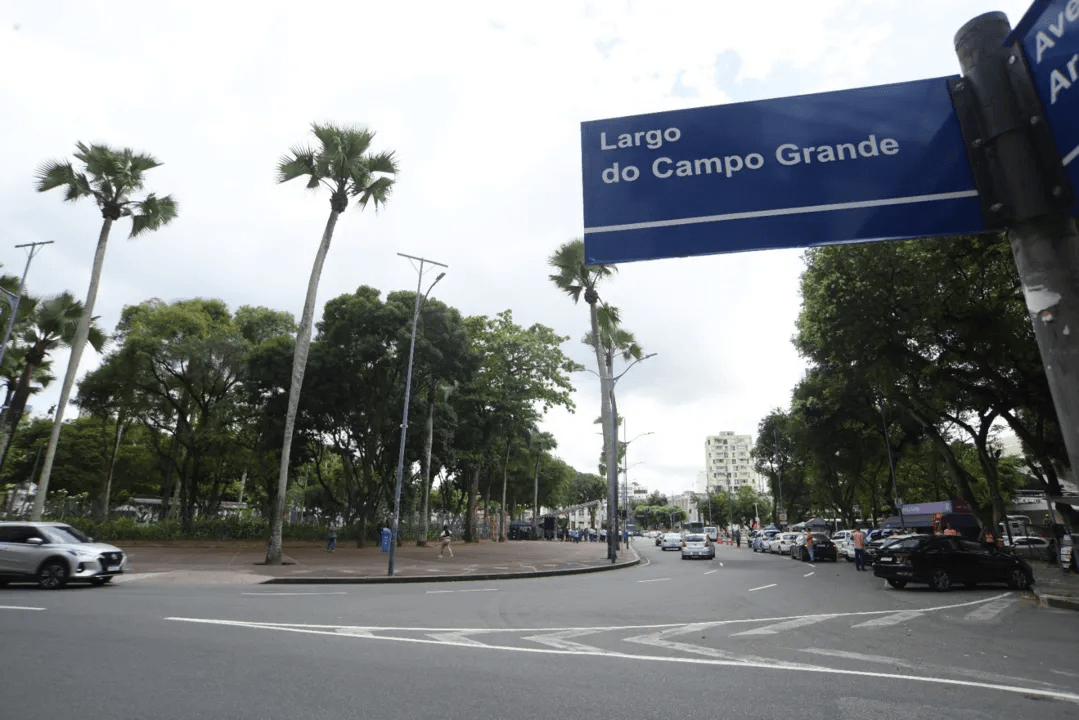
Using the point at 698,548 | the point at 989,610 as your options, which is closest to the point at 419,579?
the point at 989,610

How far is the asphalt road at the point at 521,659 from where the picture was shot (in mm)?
4645

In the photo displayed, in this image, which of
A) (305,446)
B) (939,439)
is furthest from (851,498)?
(305,446)

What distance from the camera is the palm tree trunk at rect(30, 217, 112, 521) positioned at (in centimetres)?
2041

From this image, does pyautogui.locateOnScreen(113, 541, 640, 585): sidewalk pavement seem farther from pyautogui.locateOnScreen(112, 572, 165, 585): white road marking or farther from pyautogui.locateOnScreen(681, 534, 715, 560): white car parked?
pyautogui.locateOnScreen(681, 534, 715, 560): white car parked

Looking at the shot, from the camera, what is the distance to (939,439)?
25.8 metres

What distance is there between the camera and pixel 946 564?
15.3m

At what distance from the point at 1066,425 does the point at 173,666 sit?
694 cm

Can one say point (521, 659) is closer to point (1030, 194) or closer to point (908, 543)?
point (1030, 194)

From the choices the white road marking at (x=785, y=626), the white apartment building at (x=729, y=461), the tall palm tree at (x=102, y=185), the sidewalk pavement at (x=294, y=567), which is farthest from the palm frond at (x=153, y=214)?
the white apartment building at (x=729, y=461)

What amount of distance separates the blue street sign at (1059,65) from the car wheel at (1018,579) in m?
16.9

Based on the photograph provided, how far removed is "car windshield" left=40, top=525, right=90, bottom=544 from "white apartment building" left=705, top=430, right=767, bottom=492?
540 ft

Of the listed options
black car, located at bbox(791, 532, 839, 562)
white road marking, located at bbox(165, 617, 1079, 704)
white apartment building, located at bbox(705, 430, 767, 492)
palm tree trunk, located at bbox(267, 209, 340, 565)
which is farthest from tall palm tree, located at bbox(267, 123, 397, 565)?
white apartment building, located at bbox(705, 430, 767, 492)

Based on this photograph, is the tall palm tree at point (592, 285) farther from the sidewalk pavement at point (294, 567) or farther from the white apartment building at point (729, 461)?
the white apartment building at point (729, 461)

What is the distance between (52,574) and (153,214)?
14.7m
